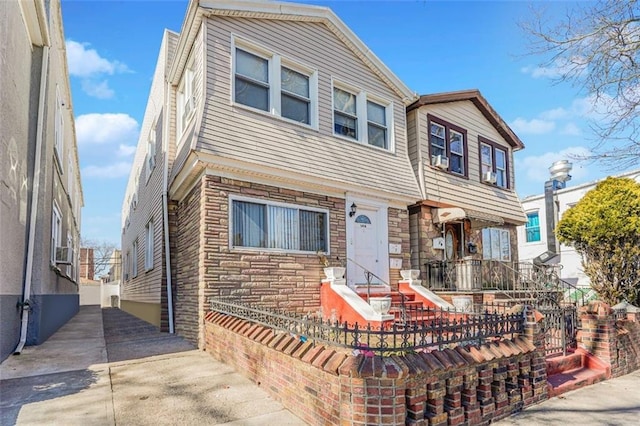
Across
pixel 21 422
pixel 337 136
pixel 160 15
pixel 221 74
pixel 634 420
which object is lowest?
pixel 634 420

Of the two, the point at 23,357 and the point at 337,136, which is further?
the point at 337,136

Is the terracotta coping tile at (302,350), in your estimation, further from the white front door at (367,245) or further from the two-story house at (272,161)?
the white front door at (367,245)

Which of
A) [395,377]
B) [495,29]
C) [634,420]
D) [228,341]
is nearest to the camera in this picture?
[395,377]

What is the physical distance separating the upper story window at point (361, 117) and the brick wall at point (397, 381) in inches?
251

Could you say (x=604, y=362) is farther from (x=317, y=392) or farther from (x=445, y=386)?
(x=317, y=392)

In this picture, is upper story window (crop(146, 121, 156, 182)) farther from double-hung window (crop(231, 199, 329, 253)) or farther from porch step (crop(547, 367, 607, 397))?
porch step (crop(547, 367, 607, 397))

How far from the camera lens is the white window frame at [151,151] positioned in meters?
12.5

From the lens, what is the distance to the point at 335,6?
1035 centimetres

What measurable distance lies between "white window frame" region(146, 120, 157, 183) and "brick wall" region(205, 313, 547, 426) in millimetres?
8967

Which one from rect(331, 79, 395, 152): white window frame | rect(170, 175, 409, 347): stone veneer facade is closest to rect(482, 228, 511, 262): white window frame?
rect(331, 79, 395, 152): white window frame

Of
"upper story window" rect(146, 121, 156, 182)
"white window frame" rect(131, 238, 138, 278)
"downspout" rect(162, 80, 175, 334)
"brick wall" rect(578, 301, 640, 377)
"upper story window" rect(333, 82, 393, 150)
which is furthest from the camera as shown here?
"white window frame" rect(131, 238, 138, 278)

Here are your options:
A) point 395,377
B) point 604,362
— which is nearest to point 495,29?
point 604,362

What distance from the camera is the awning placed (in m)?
11.1

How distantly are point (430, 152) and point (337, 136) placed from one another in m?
3.64
